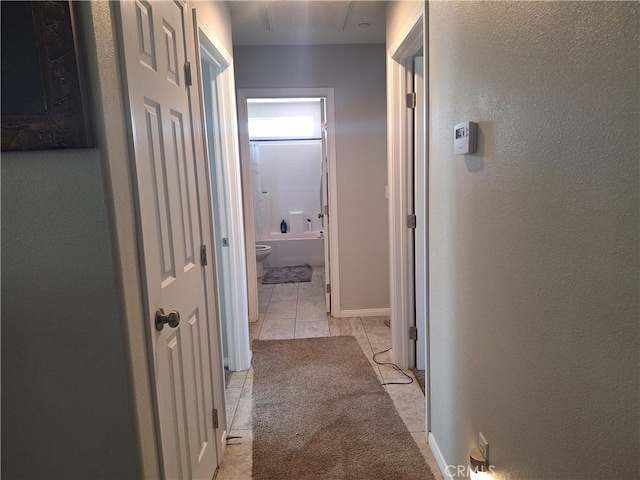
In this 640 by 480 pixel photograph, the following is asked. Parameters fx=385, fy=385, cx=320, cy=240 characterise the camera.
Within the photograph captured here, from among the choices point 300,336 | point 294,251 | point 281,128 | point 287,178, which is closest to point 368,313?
point 300,336

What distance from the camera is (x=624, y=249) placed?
68cm

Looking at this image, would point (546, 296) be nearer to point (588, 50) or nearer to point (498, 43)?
point (588, 50)

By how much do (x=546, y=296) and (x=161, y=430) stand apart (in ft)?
3.62

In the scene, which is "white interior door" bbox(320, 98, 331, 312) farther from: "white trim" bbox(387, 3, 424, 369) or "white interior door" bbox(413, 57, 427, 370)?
"white interior door" bbox(413, 57, 427, 370)

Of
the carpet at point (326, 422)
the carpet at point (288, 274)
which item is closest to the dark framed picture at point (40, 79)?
the carpet at point (326, 422)

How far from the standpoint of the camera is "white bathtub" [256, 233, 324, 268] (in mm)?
5746

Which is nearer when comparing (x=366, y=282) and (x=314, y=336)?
(x=314, y=336)

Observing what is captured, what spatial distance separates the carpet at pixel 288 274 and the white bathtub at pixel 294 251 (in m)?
0.12

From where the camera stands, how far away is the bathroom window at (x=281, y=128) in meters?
5.96

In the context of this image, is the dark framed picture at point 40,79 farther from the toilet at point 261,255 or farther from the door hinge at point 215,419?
the toilet at point 261,255

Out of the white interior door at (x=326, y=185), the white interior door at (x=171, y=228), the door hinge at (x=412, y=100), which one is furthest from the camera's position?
the white interior door at (x=326, y=185)

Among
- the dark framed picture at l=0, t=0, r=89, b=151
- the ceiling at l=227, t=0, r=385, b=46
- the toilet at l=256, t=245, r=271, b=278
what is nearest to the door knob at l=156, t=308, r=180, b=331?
the dark framed picture at l=0, t=0, r=89, b=151

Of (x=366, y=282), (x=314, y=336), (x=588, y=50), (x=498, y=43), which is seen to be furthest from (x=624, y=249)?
(x=366, y=282)

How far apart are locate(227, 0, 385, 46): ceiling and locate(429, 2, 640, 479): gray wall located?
4.19 ft
